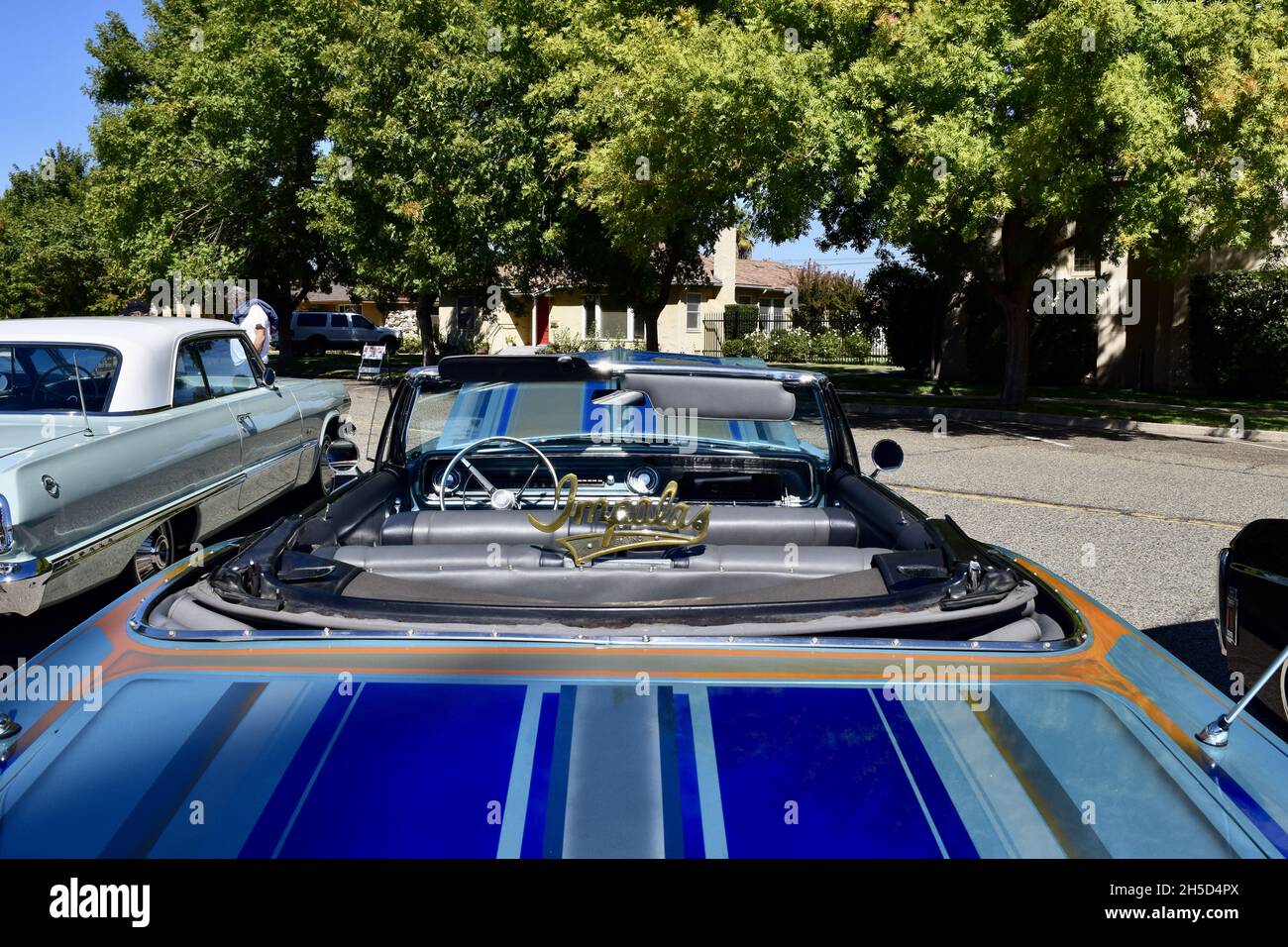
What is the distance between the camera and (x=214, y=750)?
1800 mm

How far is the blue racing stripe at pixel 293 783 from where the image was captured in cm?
156

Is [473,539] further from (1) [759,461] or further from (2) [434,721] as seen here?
(1) [759,461]

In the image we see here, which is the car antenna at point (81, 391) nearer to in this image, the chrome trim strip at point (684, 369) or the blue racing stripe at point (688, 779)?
the chrome trim strip at point (684, 369)

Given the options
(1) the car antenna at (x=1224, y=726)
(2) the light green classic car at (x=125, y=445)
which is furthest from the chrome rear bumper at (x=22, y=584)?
(1) the car antenna at (x=1224, y=726)

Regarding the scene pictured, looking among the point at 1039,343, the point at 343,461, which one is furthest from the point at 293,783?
the point at 1039,343

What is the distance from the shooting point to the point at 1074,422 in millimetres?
15844

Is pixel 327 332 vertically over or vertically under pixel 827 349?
over

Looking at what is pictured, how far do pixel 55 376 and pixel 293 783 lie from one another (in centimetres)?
522

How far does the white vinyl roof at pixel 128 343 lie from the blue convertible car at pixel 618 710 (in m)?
3.48

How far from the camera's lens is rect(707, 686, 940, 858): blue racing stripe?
5.17 ft

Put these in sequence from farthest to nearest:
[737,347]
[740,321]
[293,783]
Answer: [740,321] → [737,347] → [293,783]

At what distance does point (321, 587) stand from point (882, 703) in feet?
4.39

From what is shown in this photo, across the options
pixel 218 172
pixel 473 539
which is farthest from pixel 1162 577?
pixel 218 172

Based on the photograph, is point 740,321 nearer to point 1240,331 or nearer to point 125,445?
point 1240,331
